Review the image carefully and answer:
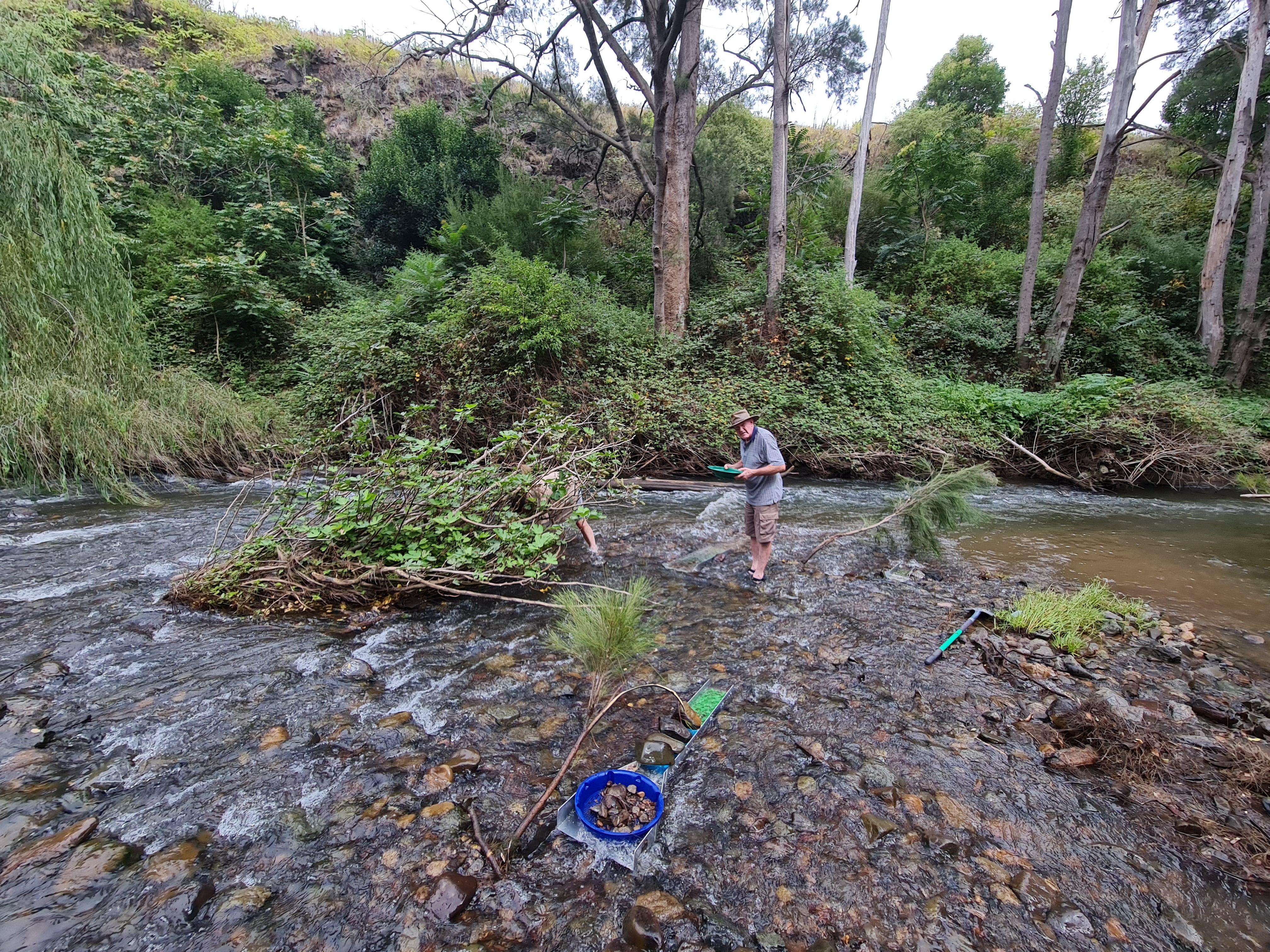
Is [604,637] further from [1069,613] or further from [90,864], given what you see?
[1069,613]

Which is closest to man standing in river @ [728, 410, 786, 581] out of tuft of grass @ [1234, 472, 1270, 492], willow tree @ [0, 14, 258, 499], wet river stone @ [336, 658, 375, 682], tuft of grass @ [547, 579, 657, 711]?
tuft of grass @ [547, 579, 657, 711]

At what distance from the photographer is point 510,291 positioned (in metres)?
10.4

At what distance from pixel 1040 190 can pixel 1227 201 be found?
4262mm

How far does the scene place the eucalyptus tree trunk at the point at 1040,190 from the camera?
13.3 meters

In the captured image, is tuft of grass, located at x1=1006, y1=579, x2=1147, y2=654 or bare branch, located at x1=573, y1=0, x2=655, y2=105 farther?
bare branch, located at x1=573, y1=0, x2=655, y2=105

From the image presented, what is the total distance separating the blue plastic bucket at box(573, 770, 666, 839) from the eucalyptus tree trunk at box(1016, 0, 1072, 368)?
15364 millimetres

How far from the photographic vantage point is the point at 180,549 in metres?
5.44

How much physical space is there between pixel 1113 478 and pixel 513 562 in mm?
10941

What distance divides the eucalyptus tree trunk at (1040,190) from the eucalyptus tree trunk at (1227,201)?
366 centimetres

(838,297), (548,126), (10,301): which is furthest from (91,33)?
(838,297)

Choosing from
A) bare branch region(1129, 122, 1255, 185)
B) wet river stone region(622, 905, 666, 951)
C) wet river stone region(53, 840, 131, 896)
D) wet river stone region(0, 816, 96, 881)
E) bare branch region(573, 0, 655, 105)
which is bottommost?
wet river stone region(622, 905, 666, 951)

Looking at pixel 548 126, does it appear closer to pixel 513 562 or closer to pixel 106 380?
pixel 106 380

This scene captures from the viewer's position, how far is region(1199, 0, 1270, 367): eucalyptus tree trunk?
1223 centimetres

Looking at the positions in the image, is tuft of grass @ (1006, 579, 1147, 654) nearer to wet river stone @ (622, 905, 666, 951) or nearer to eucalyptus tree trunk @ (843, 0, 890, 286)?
wet river stone @ (622, 905, 666, 951)
